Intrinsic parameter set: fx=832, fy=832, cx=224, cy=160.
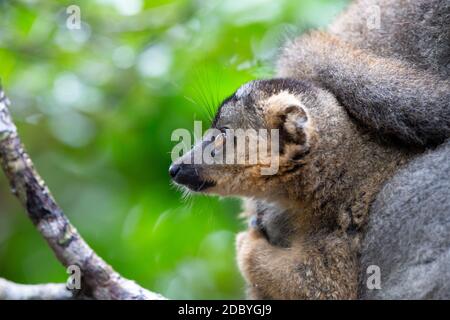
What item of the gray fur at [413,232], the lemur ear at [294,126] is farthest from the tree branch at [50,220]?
the gray fur at [413,232]

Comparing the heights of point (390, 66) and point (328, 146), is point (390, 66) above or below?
above

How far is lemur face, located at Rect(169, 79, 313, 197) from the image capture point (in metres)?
4.64

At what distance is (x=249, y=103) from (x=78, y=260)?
50.8 inches

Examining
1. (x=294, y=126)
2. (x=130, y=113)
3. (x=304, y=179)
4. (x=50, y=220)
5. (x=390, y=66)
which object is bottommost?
(x=50, y=220)

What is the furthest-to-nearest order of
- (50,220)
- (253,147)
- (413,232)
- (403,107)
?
1. (253,147)
2. (403,107)
3. (50,220)
4. (413,232)

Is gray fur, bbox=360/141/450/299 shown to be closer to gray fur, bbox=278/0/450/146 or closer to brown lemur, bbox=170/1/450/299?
brown lemur, bbox=170/1/450/299

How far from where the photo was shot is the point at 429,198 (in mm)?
4203

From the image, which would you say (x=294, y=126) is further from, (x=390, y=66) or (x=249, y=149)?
(x=390, y=66)

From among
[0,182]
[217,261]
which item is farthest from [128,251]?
[0,182]

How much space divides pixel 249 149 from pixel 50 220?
1.17 m

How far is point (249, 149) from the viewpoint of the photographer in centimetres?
468

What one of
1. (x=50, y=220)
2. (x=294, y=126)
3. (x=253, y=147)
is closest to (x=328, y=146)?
(x=294, y=126)

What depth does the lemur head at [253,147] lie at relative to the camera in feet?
15.2

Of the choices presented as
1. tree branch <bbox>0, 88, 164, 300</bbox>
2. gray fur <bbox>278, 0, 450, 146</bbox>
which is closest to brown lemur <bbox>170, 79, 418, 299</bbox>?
gray fur <bbox>278, 0, 450, 146</bbox>
